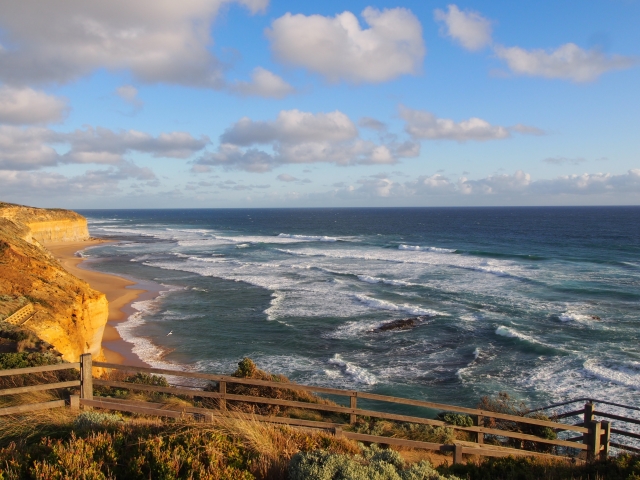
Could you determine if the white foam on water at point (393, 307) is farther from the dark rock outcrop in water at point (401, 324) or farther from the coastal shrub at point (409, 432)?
the coastal shrub at point (409, 432)

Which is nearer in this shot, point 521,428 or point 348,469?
point 348,469

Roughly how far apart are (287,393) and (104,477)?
762 cm

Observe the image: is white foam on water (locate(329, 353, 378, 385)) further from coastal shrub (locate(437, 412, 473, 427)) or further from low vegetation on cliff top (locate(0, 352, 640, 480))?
low vegetation on cliff top (locate(0, 352, 640, 480))

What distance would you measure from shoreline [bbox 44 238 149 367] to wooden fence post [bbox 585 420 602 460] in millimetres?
16424

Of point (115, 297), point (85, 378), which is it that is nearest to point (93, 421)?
point (85, 378)

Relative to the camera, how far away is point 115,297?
31.8 m

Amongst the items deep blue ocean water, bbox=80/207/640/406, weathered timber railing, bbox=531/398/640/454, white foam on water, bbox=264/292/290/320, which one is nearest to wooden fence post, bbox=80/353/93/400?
weathered timber railing, bbox=531/398/640/454

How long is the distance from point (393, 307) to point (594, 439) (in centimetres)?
2146

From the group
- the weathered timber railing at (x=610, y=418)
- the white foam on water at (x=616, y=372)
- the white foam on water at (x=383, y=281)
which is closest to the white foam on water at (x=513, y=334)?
the white foam on water at (x=616, y=372)

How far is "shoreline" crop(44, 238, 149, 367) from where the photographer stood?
67.5 ft

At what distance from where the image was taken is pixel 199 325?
2539cm

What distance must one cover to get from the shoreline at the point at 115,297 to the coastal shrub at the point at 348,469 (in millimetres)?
15920

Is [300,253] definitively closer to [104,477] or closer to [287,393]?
[287,393]

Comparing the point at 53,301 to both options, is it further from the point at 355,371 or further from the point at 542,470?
the point at 542,470
